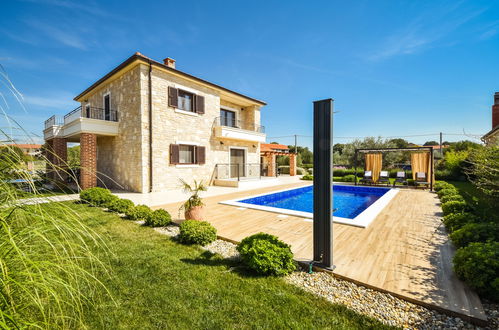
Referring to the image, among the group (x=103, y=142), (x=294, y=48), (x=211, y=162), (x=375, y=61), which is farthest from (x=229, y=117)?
(x=375, y=61)

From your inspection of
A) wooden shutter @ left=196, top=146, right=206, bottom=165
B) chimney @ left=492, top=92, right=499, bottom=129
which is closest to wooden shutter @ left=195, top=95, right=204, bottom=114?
wooden shutter @ left=196, top=146, right=206, bottom=165

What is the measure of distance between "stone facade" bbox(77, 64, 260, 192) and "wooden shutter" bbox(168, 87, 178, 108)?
0.19 meters

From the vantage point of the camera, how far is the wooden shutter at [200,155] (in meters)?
13.2

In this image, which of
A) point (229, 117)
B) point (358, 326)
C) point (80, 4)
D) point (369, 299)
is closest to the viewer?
point (358, 326)

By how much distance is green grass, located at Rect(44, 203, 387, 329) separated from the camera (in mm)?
2084

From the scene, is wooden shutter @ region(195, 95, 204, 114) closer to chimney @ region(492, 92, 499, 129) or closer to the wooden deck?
the wooden deck

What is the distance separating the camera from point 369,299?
2490mm

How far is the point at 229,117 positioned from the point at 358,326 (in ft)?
52.4

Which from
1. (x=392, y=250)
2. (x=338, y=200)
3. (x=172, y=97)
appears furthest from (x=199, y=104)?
(x=392, y=250)

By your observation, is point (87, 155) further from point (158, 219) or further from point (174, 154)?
point (158, 219)

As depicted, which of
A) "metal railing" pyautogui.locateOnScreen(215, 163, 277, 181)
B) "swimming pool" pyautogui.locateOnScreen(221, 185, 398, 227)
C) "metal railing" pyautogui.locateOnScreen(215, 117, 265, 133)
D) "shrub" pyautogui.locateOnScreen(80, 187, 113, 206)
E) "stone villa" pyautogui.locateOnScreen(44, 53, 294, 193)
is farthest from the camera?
"metal railing" pyautogui.locateOnScreen(215, 117, 265, 133)

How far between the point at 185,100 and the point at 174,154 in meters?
3.63

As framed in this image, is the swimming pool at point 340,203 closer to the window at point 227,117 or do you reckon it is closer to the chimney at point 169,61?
the window at point 227,117

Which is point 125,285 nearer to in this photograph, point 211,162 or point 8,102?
point 8,102
